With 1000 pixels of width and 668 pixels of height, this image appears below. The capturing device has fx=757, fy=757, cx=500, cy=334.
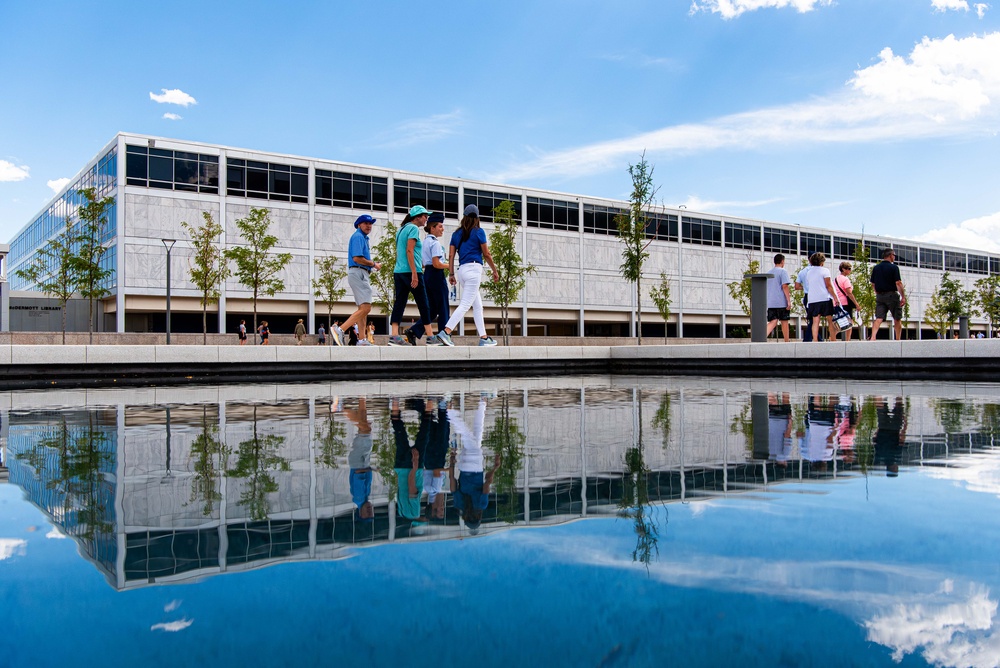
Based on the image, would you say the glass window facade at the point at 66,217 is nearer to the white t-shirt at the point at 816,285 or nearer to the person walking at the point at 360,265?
the person walking at the point at 360,265

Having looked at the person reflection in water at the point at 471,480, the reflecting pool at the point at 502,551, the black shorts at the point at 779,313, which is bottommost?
the reflecting pool at the point at 502,551

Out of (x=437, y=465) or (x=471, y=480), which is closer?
(x=471, y=480)

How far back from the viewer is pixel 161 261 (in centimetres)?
4966

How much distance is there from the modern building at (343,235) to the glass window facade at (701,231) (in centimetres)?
16

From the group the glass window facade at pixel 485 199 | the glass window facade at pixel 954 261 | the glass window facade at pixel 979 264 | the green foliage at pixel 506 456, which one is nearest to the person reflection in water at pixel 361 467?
the green foliage at pixel 506 456

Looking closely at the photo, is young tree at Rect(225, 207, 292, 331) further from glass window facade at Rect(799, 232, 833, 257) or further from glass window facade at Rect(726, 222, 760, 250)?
glass window facade at Rect(799, 232, 833, 257)

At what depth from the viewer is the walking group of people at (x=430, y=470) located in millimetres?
2582

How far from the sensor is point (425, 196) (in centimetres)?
6031

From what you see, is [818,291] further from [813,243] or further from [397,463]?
[813,243]

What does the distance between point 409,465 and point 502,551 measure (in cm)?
148

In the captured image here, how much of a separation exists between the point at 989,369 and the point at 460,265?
8689 mm

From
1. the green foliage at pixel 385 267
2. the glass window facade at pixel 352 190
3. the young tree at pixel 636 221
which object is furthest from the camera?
the glass window facade at pixel 352 190

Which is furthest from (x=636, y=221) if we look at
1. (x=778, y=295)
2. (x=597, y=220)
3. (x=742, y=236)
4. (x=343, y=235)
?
(x=742, y=236)

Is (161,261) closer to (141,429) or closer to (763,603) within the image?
(141,429)
